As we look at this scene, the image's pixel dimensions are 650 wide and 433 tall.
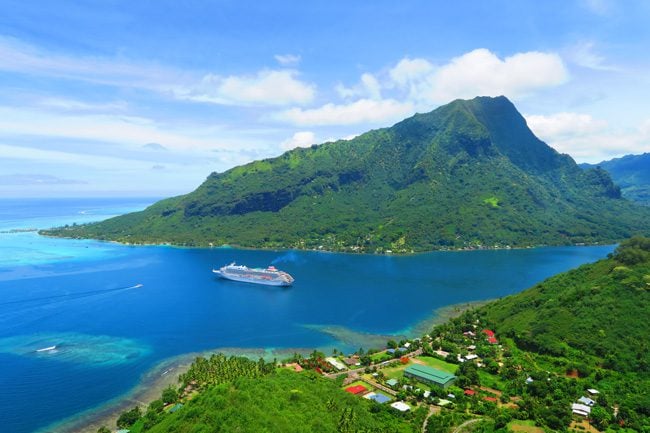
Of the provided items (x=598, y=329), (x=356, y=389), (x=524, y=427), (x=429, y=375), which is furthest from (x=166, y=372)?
(x=598, y=329)

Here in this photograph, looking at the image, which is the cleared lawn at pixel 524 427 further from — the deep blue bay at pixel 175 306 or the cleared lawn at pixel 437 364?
the deep blue bay at pixel 175 306

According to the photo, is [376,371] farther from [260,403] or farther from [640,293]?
[640,293]

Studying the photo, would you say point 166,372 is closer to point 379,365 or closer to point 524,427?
point 379,365

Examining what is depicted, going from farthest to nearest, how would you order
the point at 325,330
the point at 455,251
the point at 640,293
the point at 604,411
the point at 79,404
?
the point at 455,251 → the point at 325,330 → the point at 640,293 → the point at 79,404 → the point at 604,411

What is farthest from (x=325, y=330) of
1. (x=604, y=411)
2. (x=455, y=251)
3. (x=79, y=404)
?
(x=455, y=251)

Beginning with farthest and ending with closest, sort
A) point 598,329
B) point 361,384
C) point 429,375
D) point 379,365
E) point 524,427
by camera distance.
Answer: point 598,329
point 379,365
point 429,375
point 361,384
point 524,427

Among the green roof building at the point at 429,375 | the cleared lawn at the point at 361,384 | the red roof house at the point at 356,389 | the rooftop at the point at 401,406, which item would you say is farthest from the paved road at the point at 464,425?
the red roof house at the point at 356,389
